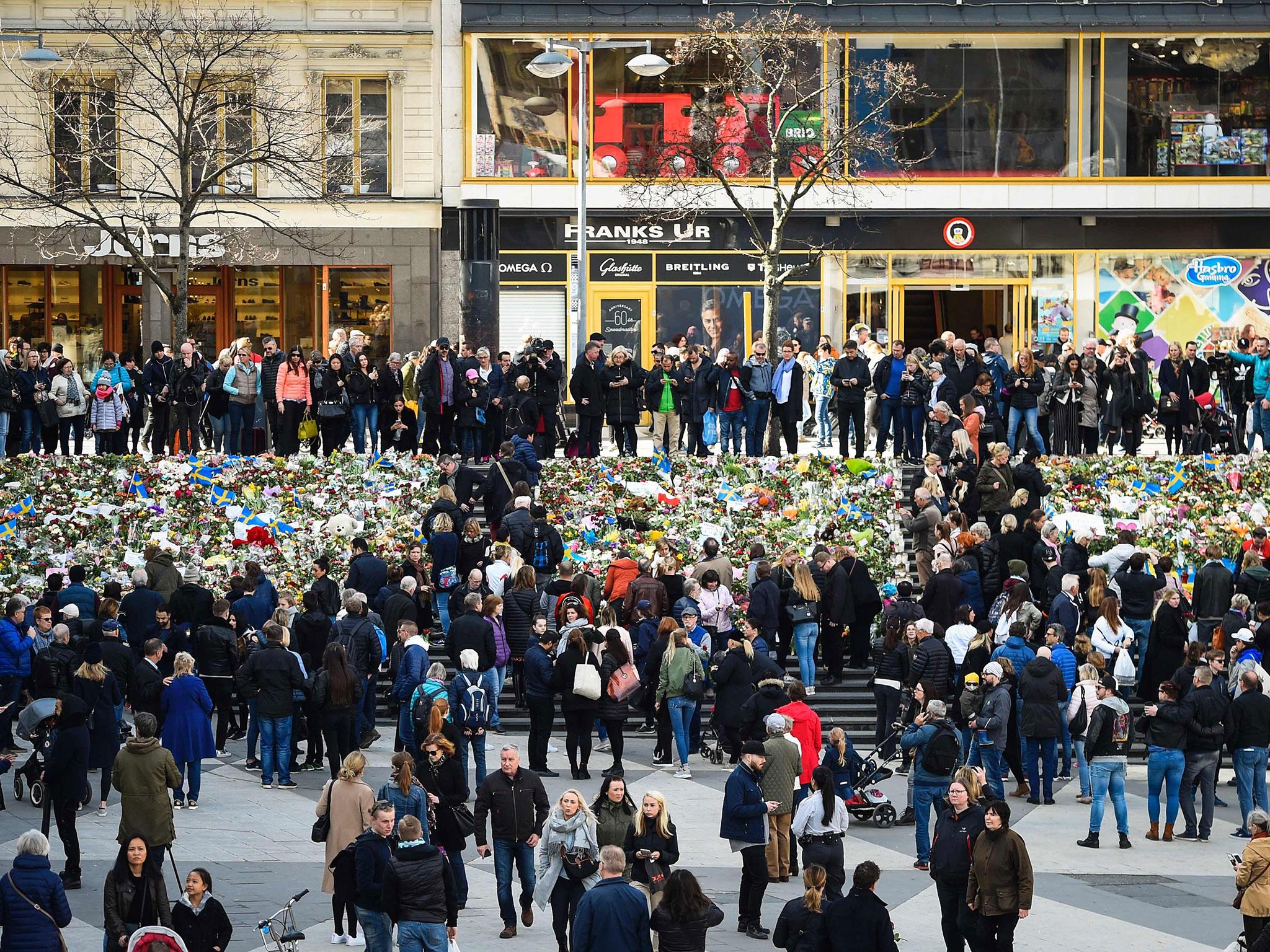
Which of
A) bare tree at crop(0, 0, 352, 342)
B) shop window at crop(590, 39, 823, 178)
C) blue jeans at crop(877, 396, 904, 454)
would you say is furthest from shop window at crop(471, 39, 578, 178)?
blue jeans at crop(877, 396, 904, 454)

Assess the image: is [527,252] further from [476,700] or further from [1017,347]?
[476,700]

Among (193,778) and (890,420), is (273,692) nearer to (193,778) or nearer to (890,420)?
(193,778)

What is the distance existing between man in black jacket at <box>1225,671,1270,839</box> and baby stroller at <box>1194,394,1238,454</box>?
35.6 feet

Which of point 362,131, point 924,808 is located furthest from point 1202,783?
point 362,131

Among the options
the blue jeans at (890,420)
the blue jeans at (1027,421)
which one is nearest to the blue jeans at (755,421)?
the blue jeans at (890,420)

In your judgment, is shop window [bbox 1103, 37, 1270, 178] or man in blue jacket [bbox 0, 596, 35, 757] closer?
man in blue jacket [bbox 0, 596, 35, 757]

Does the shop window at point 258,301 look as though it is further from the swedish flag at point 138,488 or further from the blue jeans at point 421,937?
the blue jeans at point 421,937

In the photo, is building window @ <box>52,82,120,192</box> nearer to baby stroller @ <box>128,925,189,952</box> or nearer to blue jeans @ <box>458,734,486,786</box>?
blue jeans @ <box>458,734,486,786</box>

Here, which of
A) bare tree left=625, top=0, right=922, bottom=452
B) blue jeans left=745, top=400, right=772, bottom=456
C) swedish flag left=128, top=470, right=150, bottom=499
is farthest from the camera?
bare tree left=625, top=0, right=922, bottom=452

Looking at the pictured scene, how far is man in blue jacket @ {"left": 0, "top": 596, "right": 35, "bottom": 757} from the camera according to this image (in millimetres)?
18172

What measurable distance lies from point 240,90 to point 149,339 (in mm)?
5635

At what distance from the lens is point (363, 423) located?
2719 cm

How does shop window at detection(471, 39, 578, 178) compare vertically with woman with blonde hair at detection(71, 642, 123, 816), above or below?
above

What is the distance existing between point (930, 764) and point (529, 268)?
74.5 feet
